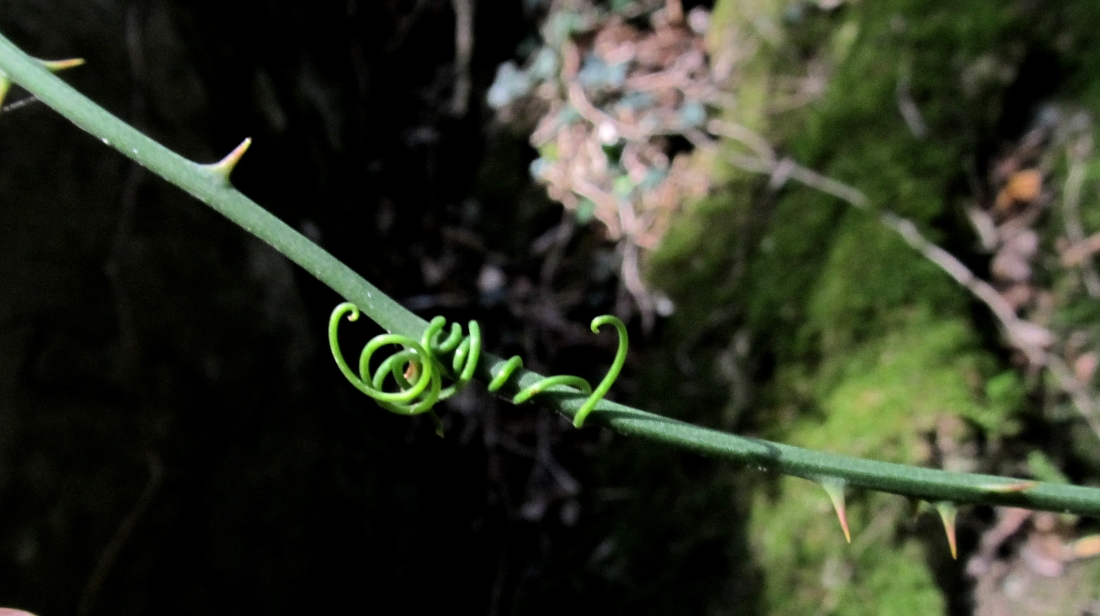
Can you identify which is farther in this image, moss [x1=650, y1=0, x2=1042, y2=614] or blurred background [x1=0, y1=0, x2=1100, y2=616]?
moss [x1=650, y1=0, x2=1042, y2=614]

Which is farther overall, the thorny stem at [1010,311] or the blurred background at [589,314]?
the thorny stem at [1010,311]

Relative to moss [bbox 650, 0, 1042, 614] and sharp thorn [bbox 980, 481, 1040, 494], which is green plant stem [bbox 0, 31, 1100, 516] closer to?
sharp thorn [bbox 980, 481, 1040, 494]

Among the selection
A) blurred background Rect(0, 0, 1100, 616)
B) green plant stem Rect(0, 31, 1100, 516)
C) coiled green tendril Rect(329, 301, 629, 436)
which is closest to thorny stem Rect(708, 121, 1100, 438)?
blurred background Rect(0, 0, 1100, 616)

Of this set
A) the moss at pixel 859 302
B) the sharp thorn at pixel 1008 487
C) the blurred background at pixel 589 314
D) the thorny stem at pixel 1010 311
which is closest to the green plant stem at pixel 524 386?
the sharp thorn at pixel 1008 487

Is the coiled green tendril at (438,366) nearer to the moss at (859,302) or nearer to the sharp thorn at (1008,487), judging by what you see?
→ the sharp thorn at (1008,487)

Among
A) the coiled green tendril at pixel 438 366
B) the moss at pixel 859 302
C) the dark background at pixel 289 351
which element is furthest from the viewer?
the moss at pixel 859 302
